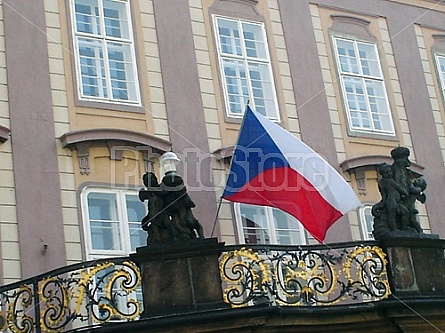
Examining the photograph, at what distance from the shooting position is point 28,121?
15625 millimetres

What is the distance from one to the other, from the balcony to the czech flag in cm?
62

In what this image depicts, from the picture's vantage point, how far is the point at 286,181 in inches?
577

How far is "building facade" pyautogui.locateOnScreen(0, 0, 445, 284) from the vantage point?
1543 cm

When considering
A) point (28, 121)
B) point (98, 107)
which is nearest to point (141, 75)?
point (98, 107)

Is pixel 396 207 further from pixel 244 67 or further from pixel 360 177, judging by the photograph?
pixel 244 67

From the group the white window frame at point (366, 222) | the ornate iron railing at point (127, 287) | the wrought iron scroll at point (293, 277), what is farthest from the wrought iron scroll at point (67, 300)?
the white window frame at point (366, 222)

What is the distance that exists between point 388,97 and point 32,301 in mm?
8692

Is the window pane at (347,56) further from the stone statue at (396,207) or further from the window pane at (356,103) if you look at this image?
the stone statue at (396,207)

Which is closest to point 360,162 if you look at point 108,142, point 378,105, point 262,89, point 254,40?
point 378,105

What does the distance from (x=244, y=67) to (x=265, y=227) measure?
113 inches

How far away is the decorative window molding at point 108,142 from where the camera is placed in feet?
51.2

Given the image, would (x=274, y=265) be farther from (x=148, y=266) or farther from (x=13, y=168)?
(x=13, y=168)

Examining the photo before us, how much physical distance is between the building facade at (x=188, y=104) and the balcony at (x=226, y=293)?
1.47 meters

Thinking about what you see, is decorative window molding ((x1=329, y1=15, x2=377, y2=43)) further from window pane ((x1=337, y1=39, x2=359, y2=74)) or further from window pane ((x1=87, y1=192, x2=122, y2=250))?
window pane ((x1=87, y1=192, x2=122, y2=250))
